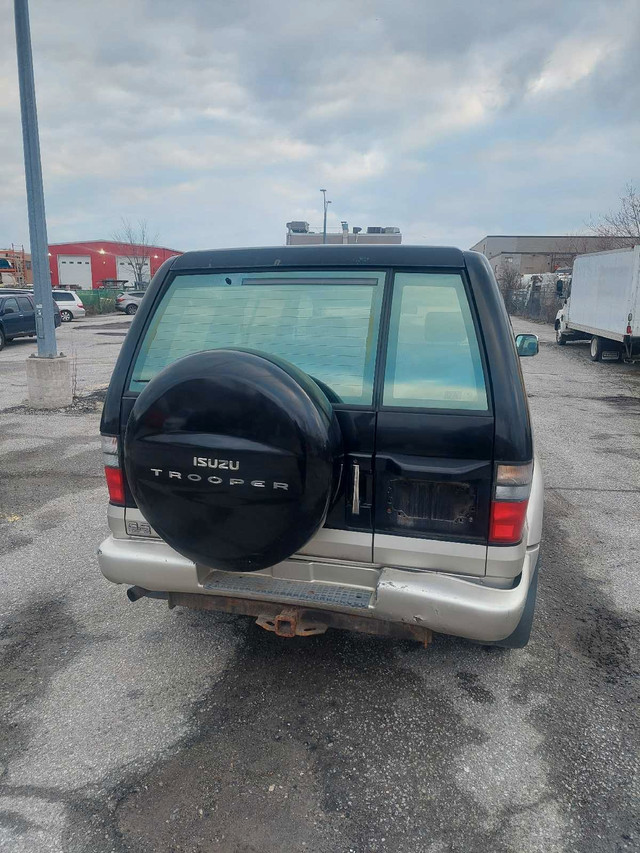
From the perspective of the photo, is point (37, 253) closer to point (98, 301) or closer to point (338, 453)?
point (338, 453)

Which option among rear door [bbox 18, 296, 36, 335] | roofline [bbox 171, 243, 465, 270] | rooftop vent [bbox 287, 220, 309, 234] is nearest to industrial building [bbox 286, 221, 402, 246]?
rooftop vent [bbox 287, 220, 309, 234]

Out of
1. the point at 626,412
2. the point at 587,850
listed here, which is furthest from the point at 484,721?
Answer: the point at 626,412

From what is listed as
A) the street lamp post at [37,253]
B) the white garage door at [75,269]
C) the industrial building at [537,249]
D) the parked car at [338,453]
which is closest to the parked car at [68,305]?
the street lamp post at [37,253]

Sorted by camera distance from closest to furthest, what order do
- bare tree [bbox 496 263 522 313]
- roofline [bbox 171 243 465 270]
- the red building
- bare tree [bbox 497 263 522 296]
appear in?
roofline [bbox 171 243 465 270], bare tree [bbox 496 263 522 313], bare tree [bbox 497 263 522 296], the red building

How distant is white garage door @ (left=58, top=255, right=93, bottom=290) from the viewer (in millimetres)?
60750

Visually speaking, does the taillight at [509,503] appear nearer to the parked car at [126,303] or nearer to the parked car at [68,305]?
the parked car at [68,305]

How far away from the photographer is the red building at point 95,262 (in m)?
60.6

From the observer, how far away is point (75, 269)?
201ft

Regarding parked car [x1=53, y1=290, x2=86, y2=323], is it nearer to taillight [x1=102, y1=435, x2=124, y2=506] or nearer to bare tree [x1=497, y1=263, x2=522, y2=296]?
bare tree [x1=497, y1=263, x2=522, y2=296]

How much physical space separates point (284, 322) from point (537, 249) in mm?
74179

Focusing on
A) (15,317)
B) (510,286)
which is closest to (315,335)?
(15,317)

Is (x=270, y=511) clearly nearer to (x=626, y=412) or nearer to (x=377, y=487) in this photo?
(x=377, y=487)

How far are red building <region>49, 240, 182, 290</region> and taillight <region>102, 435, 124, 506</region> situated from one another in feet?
200

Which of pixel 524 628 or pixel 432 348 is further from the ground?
pixel 432 348
